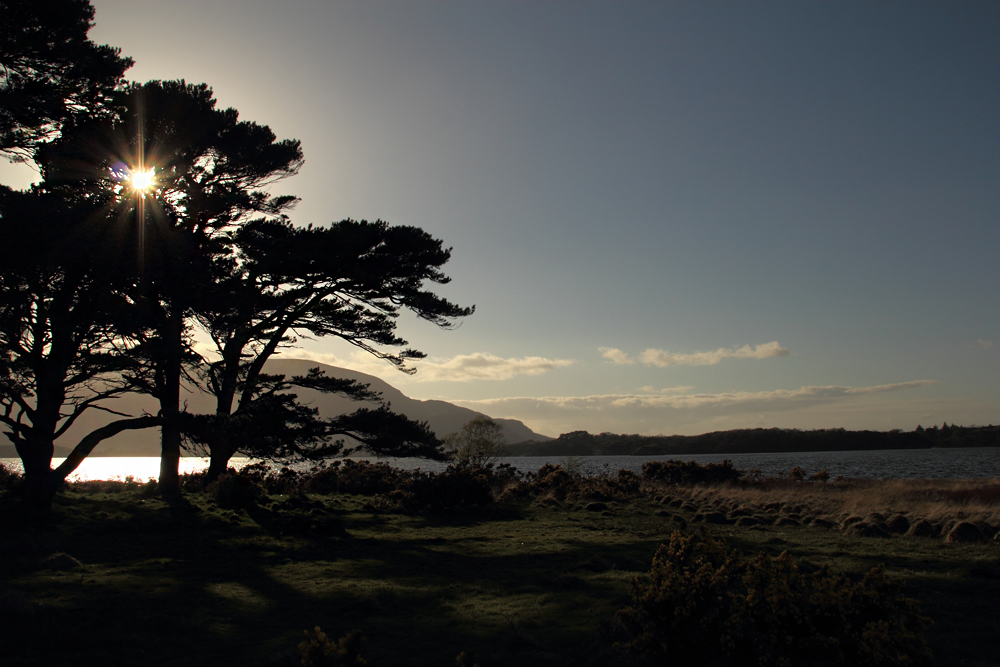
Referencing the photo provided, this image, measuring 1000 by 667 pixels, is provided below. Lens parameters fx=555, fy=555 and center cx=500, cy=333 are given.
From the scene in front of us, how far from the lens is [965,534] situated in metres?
12.8

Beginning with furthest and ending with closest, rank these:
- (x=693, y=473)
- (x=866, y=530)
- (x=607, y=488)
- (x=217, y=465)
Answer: (x=693, y=473)
(x=607, y=488)
(x=217, y=465)
(x=866, y=530)

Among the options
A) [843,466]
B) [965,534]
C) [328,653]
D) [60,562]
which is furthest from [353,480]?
[843,466]

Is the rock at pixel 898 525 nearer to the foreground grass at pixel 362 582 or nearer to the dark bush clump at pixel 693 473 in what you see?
the foreground grass at pixel 362 582

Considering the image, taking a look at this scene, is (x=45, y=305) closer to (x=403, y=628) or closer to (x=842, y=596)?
(x=403, y=628)

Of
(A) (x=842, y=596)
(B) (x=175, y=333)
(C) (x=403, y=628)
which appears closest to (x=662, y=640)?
(A) (x=842, y=596)

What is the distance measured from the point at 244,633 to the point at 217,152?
57.3 ft

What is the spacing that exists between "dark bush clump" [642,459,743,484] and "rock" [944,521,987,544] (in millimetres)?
19520

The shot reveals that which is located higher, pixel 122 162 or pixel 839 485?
pixel 122 162

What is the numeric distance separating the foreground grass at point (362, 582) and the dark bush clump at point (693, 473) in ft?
54.3

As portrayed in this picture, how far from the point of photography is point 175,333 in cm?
1505

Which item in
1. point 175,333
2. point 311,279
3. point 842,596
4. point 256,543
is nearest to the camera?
point 842,596

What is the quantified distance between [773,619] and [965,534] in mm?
11305

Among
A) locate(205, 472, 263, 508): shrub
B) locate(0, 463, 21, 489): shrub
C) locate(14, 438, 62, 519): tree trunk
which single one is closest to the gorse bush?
locate(205, 472, 263, 508): shrub

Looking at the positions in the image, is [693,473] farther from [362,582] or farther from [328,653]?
[328,653]
